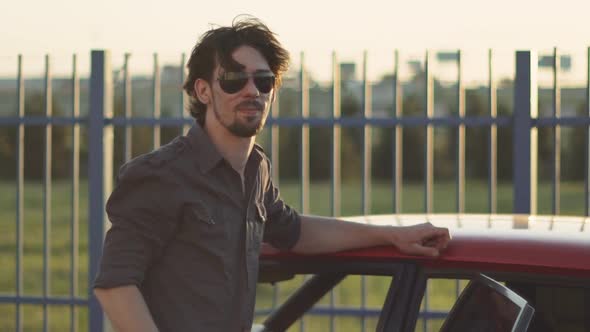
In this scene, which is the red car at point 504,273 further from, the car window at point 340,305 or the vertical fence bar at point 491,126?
the vertical fence bar at point 491,126

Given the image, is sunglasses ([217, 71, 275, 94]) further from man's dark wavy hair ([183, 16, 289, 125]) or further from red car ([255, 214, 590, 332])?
red car ([255, 214, 590, 332])

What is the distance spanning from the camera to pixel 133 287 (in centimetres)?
272

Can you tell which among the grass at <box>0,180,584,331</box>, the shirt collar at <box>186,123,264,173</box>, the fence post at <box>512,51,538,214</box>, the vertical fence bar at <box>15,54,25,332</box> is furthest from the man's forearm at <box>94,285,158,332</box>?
the vertical fence bar at <box>15,54,25,332</box>

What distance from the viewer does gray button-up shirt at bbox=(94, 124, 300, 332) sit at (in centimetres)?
275

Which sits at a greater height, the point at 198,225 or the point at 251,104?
the point at 251,104

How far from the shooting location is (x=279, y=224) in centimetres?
319

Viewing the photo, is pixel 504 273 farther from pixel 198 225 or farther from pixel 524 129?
pixel 524 129

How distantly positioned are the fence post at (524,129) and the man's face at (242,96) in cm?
343

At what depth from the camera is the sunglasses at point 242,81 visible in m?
2.91

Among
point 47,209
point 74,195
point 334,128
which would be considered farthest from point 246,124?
point 47,209

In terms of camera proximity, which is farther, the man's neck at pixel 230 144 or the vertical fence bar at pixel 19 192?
the vertical fence bar at pixel 19 192

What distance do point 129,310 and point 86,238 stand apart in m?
39.1

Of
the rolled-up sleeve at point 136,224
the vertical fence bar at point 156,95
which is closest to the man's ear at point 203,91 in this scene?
the rolled-up sleeve at point 136,224

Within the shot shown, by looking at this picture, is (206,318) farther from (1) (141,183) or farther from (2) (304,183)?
(2) (304,183)
